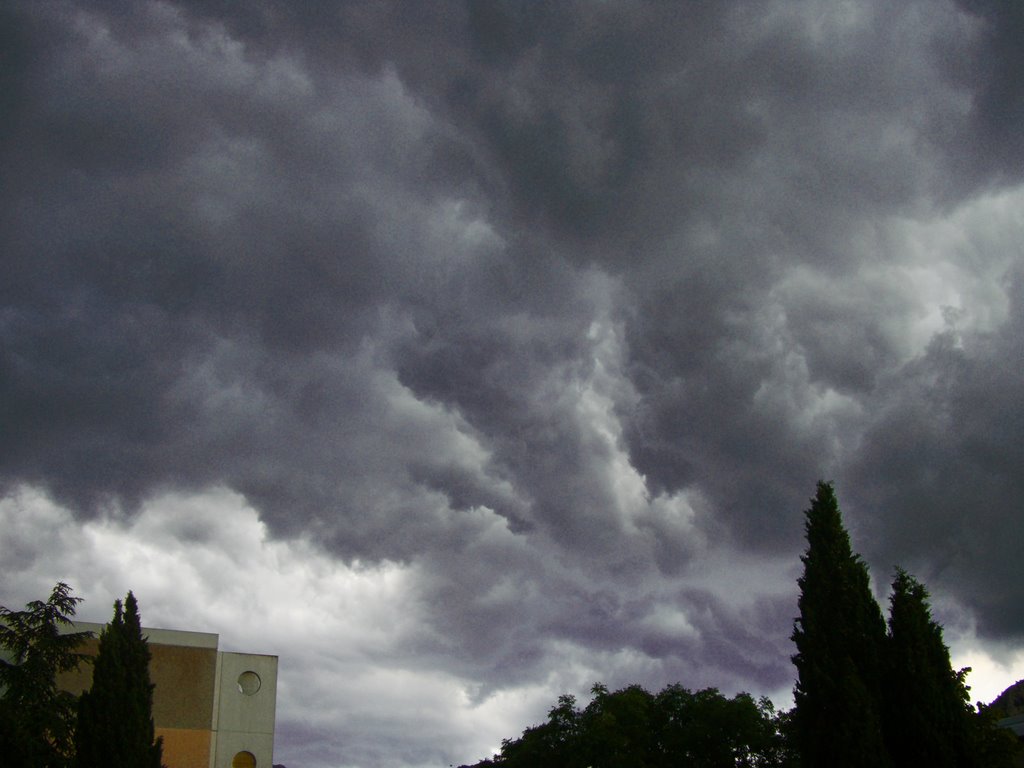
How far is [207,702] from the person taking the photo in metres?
59.3

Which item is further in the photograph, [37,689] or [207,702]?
[207,702]

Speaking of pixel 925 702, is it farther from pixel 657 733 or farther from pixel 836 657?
pixel 657 733

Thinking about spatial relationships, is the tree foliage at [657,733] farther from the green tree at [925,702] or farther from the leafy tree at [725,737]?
the green tree at [925,702]

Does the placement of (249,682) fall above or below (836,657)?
above

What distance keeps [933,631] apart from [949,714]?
134 inches

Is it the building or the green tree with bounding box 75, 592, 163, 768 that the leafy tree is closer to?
the building

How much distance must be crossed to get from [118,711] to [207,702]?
20.0 m

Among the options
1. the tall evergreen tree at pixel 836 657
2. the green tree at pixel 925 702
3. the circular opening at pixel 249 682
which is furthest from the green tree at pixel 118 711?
the green tree at pixel 925 702

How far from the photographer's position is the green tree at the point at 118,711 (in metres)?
39.8

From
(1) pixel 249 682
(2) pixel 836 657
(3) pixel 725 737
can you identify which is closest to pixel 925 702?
(2) pixel 836 657

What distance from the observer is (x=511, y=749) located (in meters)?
83.0

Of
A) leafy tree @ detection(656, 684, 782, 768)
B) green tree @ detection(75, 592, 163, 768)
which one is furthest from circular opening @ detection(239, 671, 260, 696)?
leafy tree @ detection(656, 684, 782, 768)

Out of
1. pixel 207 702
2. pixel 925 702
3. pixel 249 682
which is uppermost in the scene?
pixel 249 682

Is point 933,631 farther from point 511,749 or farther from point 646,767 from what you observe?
point 511,749
